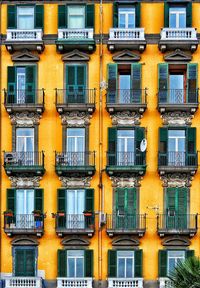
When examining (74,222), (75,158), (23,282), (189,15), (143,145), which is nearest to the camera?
(23,282)

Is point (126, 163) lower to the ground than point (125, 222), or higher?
higher

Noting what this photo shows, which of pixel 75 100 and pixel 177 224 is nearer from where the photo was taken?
pixel 177 224

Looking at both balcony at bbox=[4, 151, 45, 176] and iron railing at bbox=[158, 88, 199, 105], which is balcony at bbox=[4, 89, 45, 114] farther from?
iron railing at bbox=[158, 88, 199, 105]

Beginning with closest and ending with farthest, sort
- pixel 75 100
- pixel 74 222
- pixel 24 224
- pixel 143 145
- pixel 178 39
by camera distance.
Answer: pixel 143 145, pixel 74 222, pixel 24 224, pixel 178 39, pixel 75 100

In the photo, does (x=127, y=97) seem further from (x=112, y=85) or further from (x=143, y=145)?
(x=143, y=145)

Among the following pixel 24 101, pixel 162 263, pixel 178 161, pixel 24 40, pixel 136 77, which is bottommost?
pixel 162 263

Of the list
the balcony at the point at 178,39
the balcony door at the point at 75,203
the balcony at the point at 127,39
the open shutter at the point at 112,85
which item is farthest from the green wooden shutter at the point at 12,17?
the balcony door at the point at 75,203

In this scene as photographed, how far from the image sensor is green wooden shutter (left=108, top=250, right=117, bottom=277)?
133ft

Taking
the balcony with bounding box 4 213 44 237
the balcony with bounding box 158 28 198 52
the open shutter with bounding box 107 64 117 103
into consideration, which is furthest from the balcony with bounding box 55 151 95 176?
the balcony with bounding box 158 28 198 52

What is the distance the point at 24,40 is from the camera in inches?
1635

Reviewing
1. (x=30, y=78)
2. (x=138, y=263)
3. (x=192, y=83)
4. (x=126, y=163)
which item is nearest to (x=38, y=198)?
(x=126, y=163)

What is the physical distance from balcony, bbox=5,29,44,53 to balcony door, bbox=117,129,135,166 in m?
7.48

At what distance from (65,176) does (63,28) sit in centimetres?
935

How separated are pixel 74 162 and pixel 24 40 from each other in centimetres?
826
